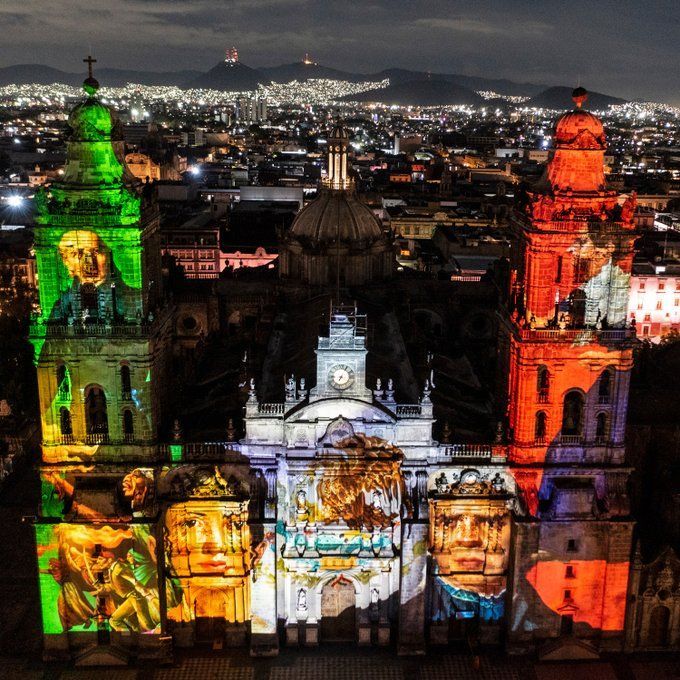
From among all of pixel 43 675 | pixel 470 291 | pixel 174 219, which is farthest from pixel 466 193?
pixel 43 675

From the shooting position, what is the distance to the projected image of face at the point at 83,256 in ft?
170

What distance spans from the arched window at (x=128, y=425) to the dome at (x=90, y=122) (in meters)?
16.4

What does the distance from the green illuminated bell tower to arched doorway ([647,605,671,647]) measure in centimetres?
3337

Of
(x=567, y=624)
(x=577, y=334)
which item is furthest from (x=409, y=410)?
(x=567, y=624)

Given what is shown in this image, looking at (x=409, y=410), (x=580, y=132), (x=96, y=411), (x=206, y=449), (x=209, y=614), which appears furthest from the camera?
(x=209, y=614)

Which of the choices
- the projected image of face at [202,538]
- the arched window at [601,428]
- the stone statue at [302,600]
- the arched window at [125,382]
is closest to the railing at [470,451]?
the arched window at [601,428]

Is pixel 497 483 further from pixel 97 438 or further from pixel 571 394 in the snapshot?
pixel 97 438

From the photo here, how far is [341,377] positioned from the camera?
171ft

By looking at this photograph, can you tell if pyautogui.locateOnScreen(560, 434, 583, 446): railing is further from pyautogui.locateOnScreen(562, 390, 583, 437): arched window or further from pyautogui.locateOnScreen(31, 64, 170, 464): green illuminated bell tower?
pyautogui.locateOnScreen(31, 64, 170, 464): green illuminated bell tower

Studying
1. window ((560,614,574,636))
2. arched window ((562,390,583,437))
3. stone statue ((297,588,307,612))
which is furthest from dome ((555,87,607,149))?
stone statue ((297,588,307,612))

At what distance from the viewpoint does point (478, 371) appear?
70.5 meters

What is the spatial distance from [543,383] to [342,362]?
41.2 feet

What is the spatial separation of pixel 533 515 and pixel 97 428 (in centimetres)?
2739

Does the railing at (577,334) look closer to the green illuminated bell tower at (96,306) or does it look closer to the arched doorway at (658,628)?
the arched doorway at (658,628)
